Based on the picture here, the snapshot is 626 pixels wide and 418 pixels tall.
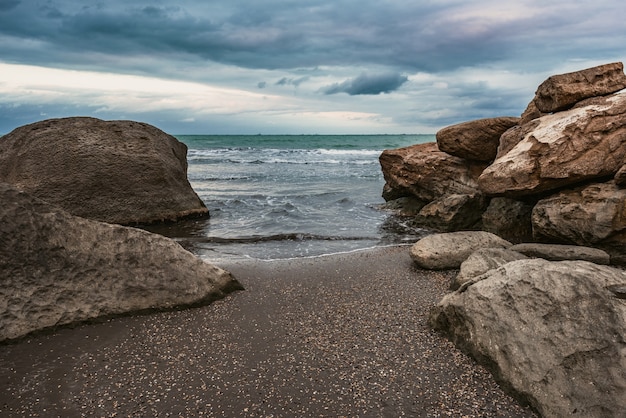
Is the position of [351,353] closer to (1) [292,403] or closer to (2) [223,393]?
(1) [292,403]

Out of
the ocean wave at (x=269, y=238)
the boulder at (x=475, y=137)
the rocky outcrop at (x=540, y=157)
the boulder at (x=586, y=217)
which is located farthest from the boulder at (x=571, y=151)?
the ocean wave at (x=269, y=238)

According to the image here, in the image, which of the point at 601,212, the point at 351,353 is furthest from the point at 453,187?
the point at 351,353

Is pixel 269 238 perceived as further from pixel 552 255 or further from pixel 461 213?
pixel 552 255

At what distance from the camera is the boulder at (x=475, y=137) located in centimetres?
1112

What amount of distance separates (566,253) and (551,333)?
3.18m

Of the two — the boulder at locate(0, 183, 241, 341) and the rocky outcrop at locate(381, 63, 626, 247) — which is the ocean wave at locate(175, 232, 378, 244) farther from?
the boulder at locate(0, 183, 241, 341)

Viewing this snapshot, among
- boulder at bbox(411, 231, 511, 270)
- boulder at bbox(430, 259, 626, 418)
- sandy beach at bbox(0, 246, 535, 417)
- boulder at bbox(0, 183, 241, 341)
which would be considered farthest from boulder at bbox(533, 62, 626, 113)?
boulder at bbox(0, 183, 241, 341)

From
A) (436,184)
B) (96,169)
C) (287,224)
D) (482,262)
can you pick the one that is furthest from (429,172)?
(96,169)

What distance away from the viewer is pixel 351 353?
4449mm

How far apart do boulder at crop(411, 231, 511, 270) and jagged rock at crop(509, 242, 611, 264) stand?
0.71 metres

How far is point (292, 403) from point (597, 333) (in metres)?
2.53

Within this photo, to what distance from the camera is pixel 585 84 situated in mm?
8773

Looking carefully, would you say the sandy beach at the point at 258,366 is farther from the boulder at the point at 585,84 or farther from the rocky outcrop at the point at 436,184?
the boulder at the point at 585,84

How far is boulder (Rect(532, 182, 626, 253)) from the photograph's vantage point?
7.02 metres
